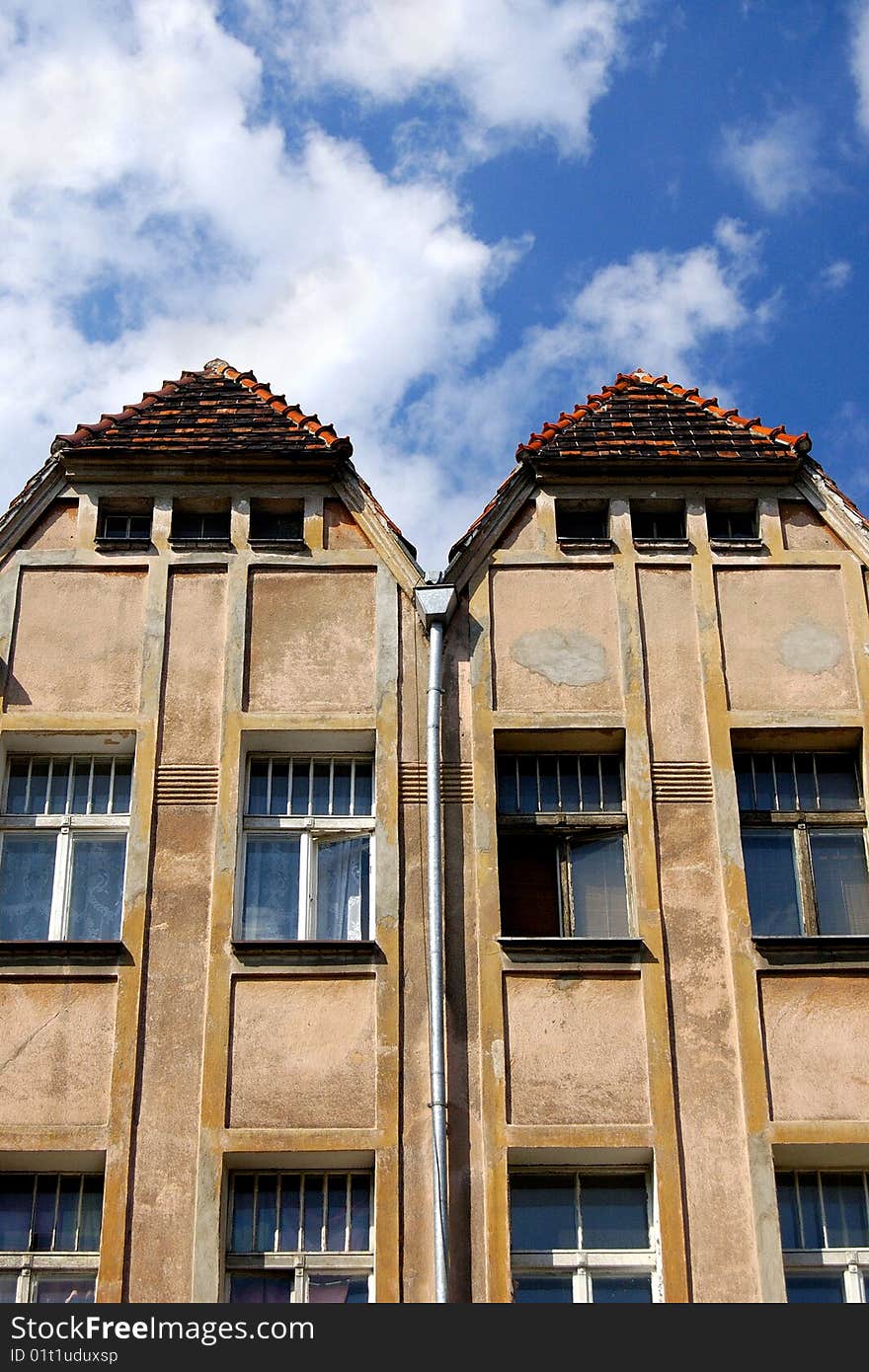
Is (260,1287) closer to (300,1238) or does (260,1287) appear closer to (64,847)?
(300,1238)

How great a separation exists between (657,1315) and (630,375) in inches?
382

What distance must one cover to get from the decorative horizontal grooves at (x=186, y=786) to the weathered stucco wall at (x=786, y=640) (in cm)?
440

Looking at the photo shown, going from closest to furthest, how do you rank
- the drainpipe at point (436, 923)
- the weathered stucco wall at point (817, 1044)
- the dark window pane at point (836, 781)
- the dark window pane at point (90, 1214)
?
the drainpipe at point (436, 923) → the dark window pane at point (90, 1214) → the weathered stucco wall at point (817, 1044) → the dark window pane at point (836, 781)

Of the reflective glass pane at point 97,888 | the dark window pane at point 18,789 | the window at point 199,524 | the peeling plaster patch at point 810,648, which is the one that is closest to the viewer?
the reflective glass pane at point 97,888

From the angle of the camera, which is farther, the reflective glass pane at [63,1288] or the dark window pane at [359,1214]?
Result: the dark window pane at [359,1214]

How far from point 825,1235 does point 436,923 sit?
3.63 meters

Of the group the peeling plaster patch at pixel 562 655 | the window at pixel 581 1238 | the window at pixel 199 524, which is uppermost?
the window at pixel 199 524

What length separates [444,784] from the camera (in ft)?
48.9

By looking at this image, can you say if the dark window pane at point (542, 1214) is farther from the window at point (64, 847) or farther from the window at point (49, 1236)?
the window at point (64, 847)

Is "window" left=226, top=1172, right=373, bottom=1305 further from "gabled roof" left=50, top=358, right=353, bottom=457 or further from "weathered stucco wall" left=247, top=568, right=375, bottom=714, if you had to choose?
"gabled roof" left=50, top=358, right=353, bottom=457

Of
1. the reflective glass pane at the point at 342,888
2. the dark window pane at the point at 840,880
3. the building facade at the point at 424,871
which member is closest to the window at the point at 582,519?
the building facade at the point at 424,871

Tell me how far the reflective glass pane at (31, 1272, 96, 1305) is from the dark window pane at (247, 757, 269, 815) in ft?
12.9

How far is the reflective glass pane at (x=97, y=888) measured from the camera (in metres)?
14.4

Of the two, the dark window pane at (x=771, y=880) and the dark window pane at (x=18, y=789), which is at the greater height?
the dark window pane at (x=18, y=789)
